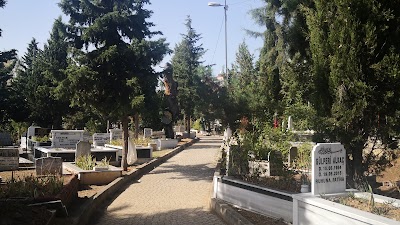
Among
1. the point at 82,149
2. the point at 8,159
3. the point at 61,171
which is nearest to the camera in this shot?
the point at 61,171

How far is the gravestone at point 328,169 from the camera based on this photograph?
19.9 ft

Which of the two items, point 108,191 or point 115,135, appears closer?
point 108,191

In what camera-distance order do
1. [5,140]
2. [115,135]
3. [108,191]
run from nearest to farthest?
[108,191], [115,135], [5,140]

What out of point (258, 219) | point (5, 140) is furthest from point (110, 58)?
point (5, 140)

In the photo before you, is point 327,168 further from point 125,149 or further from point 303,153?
point 125,149

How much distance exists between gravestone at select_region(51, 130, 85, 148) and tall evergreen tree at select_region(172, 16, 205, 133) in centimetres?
1854

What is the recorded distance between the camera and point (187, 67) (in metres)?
42.3

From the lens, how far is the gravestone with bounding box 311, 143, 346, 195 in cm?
605

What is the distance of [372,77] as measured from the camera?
6812mm

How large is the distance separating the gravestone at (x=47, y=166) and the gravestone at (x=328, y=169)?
8.02m

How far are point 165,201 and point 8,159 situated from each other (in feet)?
28.8

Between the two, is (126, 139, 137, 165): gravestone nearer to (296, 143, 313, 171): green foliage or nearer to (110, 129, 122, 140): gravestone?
(110, 129, 122, 140): gravestone

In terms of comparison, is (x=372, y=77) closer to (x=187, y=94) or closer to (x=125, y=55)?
(x=125, y=55)

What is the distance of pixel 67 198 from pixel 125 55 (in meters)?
7.60
